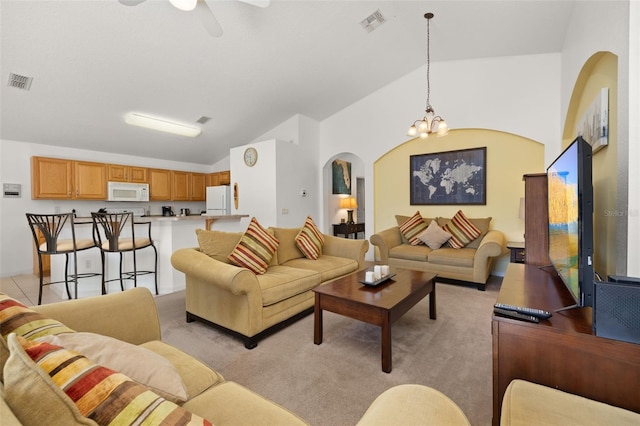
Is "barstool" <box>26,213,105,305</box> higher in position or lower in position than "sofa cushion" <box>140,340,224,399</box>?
higher

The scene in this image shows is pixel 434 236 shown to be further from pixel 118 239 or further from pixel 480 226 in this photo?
pixel 118 239

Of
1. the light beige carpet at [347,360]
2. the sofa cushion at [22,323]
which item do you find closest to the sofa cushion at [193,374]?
the sofa cushion at [22,323]

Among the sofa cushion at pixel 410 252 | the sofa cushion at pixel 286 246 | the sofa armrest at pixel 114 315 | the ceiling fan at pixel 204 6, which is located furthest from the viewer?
the sofa cushion at pixel 410 252

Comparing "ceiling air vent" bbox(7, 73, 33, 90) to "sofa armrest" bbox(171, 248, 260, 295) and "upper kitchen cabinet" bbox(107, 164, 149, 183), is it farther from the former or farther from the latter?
"sofa armrest" bbox(171, 248, 260, 295)

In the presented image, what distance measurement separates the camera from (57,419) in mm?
465

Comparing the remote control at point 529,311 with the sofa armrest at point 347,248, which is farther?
the sofa armrest at point 347,248

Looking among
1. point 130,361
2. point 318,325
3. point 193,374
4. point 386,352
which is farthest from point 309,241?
point 130,361

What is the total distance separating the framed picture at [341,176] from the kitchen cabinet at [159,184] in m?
3.64

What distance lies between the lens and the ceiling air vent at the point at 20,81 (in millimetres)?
3299

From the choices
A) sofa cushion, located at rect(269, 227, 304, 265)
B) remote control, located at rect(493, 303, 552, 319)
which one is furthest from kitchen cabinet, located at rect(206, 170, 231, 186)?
remote control, located at rect(493, 303, 552, 319)

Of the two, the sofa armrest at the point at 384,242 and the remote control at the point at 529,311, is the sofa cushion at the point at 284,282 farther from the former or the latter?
the sofa armrest at the point at 384,242

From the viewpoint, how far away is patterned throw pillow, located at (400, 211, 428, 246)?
454 centimetres

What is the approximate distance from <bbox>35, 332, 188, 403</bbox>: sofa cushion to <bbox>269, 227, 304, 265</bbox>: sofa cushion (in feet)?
7.49

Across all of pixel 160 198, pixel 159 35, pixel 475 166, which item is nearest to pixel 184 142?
pixel 160 198
